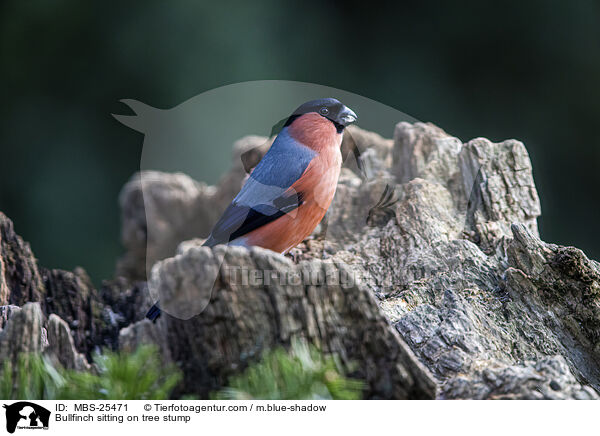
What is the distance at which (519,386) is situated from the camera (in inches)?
46.0

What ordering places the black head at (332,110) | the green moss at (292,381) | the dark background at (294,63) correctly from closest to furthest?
the green moss at (292,381) → the black head at (332,110) → the dark background at (294,63)

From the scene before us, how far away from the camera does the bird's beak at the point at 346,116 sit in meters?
2.08

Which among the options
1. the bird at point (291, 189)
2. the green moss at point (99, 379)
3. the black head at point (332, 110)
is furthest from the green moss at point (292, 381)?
the black head at point (332, 110)

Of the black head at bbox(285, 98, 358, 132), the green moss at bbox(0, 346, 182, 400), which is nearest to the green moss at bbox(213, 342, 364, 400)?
the green moss at bbox(0, 346, 182, 400)

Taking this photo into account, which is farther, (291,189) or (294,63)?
(294,63)

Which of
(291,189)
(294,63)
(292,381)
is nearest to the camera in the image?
(292,381)

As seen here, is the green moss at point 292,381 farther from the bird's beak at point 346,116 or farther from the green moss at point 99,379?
the bird's beak at point 346,116

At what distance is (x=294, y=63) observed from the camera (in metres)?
2.85

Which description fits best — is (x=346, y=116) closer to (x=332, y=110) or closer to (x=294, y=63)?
(x=332, y=110)

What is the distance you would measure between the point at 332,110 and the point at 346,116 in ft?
0.16

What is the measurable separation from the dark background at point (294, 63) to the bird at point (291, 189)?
0.86 metres
